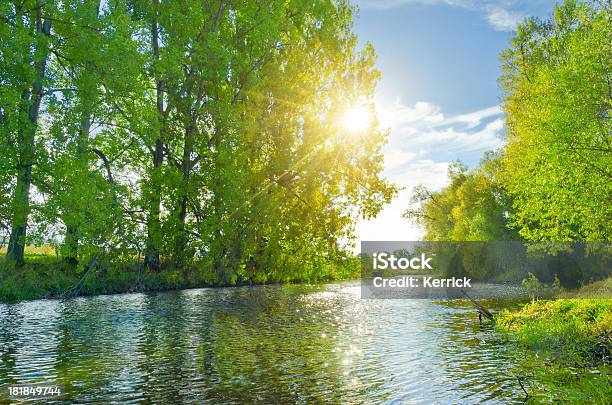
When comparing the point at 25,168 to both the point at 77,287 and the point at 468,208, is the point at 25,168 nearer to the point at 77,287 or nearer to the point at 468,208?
the point at 77,287

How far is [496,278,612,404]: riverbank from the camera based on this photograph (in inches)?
474

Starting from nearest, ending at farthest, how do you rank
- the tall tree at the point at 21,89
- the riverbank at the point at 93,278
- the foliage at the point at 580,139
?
the foliage at the point at 580,139 < the tall tree at the point at 21,89 < the riverbank at the point at 93,278

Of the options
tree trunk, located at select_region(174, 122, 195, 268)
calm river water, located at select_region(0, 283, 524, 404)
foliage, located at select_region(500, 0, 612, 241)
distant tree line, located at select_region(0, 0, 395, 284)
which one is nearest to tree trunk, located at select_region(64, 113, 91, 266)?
distant tree line, located at select_region(0, 0, 395, 284)

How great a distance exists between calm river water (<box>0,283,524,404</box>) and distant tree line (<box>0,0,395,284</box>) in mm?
10297

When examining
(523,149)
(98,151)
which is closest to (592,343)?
(523,149)

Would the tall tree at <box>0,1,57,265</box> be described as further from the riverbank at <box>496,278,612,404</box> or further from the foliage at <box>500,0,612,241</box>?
the foliage at <box>500,0,612,241</box>

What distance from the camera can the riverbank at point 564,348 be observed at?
12.0 metres

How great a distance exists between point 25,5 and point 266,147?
73.9 ft

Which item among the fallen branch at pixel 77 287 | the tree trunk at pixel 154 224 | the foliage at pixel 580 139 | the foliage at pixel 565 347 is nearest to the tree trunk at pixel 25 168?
the fallen branch at pixel 77 287

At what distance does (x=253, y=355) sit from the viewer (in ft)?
55.4

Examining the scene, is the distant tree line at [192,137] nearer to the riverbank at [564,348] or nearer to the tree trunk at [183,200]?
the tree trunk at [183,200]

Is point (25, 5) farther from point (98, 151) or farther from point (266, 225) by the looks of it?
point (266, 225)

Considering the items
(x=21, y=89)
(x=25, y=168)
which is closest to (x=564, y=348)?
→ (x=25, y=168)

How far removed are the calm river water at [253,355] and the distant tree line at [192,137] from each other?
1030 centimetres
